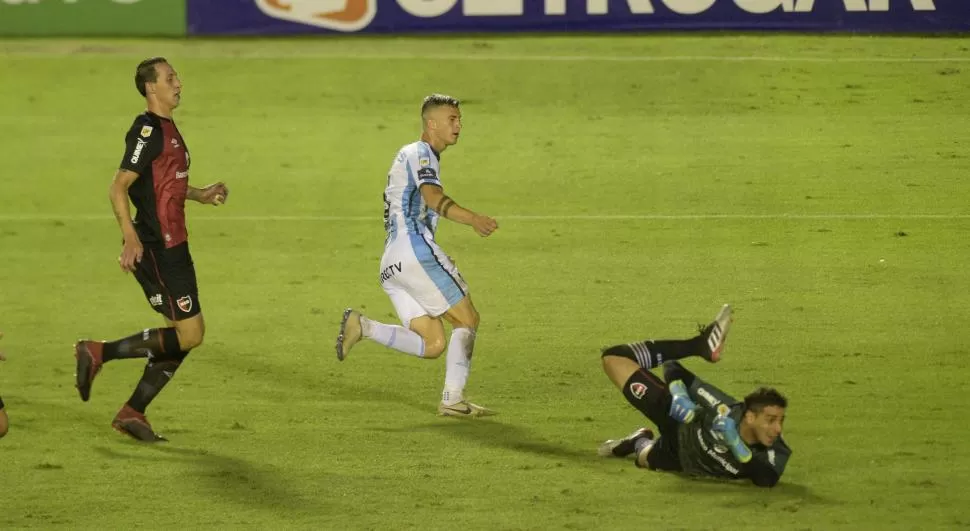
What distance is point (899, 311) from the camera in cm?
1328

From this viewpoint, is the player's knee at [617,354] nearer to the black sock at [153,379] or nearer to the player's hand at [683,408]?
the player's hand at [683,408]

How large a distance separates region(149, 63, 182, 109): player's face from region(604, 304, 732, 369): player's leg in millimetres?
2940

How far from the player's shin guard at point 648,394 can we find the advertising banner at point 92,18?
13.5 m

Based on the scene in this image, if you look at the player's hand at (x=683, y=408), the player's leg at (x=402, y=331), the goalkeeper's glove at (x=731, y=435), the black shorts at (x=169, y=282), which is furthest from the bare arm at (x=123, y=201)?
the goalkeeper's glove at (x=731, y=435)

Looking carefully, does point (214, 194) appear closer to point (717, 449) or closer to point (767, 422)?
point (717, 449)

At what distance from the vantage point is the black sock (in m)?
10.1

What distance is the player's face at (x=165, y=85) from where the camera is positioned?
9.89 meters

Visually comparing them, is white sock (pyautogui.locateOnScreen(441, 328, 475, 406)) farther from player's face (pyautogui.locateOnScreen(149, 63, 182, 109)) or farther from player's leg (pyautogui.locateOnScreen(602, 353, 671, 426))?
player's face (pyautogui.locateOnScreen(149, 63, 182, 109))

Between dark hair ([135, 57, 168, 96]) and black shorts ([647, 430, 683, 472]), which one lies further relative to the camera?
dark hair ([135, 57, 168, 96])

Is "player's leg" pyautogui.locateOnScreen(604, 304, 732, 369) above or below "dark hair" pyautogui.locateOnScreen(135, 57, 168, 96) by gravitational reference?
below

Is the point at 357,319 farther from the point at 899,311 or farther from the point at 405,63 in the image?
the point at 405,63

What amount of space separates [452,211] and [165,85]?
5.98 ft

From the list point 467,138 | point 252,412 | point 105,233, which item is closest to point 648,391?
point 252,412

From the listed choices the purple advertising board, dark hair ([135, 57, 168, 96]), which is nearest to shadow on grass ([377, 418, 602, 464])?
dark hair ([135, 57, 168, 96])
